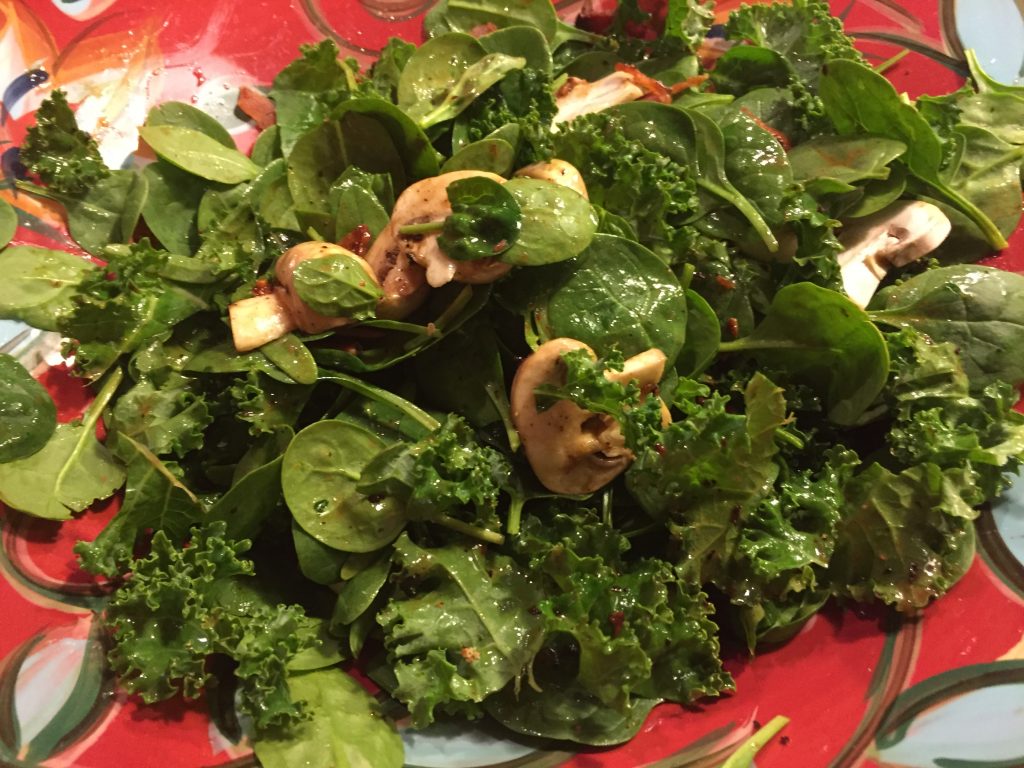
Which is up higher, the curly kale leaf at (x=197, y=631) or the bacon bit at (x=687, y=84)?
the bacon bit at (x=687, y=84)

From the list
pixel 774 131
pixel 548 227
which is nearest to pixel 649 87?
pixel 774 131

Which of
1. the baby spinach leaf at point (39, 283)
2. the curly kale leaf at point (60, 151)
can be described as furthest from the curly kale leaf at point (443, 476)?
the curly kale leaf at point (60, 151)

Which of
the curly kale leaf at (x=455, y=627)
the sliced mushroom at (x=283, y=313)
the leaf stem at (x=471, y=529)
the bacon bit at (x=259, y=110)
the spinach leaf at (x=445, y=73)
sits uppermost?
the spinach leaf at (x=445, y=73)

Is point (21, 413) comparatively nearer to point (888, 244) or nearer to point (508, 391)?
point (508, 391)

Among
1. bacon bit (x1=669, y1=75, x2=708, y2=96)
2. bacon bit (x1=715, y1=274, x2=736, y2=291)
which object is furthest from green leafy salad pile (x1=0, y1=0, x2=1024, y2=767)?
bacon bit (x1=669, y1=75, x2=708, y2=96)

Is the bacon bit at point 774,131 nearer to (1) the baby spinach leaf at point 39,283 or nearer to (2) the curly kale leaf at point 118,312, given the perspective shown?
(2) the curly kale leaf at point 118,312

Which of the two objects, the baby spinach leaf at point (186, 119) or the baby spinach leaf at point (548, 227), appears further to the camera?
the baby spinach leaf at point (186, 119)
